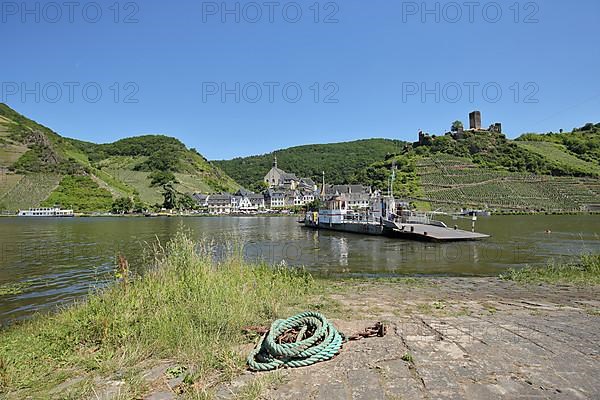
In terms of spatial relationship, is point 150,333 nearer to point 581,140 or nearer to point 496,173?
point 496,173

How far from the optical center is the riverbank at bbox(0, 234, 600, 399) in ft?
12.0

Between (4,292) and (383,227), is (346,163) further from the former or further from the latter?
(4,292)

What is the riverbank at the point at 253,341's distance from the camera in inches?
145

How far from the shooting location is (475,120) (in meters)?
164

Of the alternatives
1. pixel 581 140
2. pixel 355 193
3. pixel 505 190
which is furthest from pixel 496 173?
pixel 581 140

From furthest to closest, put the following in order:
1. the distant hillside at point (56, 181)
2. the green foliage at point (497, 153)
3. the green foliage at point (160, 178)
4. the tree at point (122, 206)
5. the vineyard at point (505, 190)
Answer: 1. the green foliage at point (160, 178)
2. the distant hillside at point (56, 181)
3. the tree at point (122, 206)
4. the green foliage at point (497, 153)
5. the vineyard at point (505, 190)

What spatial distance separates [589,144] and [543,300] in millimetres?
157206

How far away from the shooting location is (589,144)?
5202 inches

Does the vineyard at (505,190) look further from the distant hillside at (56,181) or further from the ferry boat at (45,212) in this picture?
the ferry boat at (45,212)

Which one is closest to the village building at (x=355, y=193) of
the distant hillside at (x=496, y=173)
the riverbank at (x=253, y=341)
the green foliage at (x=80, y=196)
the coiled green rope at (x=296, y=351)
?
the distant hillside at (x=496, y=173)

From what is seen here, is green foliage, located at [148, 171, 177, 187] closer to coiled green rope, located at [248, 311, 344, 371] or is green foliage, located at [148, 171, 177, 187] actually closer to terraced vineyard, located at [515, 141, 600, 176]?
terraced vineyard, located at [515, 141, 600, 176]

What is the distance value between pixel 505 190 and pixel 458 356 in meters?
107

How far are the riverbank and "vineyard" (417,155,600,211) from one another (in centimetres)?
9168

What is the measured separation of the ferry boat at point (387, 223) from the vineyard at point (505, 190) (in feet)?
161
